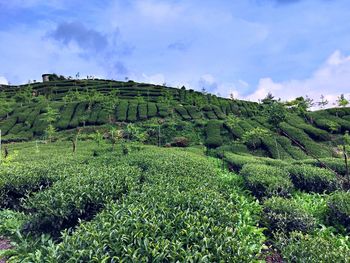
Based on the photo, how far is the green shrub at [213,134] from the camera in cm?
2581

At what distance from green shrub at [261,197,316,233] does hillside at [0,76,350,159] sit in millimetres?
11583

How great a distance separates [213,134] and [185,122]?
467cm

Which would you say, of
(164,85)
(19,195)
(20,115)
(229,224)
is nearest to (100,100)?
(20,115)

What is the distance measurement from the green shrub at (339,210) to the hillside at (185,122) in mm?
10496

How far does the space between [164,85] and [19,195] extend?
50371 mm

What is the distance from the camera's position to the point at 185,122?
31391 mm

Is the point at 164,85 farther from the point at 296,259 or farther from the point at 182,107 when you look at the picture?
the point at 296,259

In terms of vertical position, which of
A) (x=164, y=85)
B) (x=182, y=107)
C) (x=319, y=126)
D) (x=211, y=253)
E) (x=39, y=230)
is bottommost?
(x=39, y=230)

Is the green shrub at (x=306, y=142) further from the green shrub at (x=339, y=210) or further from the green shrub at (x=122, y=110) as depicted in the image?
the green shrub at (x=122, y=110)

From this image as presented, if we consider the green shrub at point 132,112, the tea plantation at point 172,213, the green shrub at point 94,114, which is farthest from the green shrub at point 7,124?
the tea plantation at point 172,213

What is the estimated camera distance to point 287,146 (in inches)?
915

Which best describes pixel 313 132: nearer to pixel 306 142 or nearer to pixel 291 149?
pixel 306 142

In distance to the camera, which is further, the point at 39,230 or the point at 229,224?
the point at 39,230

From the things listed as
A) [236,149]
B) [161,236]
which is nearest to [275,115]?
[161,236]
